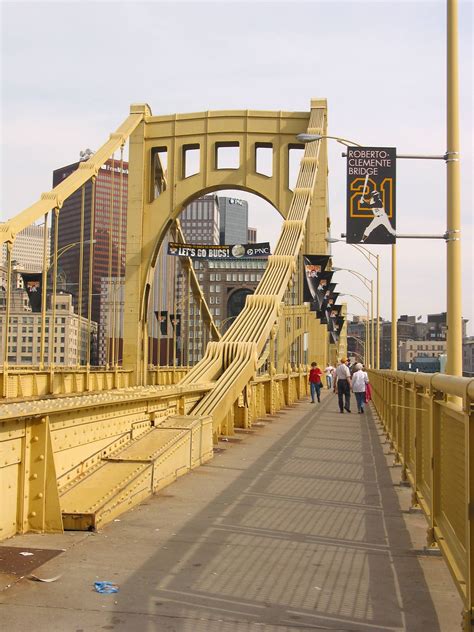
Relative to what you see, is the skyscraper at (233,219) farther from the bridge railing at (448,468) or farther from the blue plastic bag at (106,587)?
the blue plastic bag at (106,587)

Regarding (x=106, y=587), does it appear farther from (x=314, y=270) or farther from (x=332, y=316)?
(x=332, y=316)

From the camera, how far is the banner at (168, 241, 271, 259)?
35.5 m

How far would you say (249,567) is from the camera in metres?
5.96

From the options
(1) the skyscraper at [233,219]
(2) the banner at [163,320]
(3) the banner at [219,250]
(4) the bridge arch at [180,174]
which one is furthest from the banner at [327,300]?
(1) the skyscraper at [233,219]

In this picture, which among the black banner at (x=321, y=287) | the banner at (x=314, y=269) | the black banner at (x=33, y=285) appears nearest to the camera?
the black banner at (x=33, y=285)

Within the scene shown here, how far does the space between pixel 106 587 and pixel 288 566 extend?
144cm

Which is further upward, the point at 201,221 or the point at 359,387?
the point at 201,221

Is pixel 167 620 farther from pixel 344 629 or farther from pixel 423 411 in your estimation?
pixel 423 411

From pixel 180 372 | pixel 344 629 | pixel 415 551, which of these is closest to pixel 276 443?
pixel 415 551

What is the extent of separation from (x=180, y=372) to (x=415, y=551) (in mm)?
35682

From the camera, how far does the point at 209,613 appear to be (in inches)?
193

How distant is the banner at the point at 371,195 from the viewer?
12.0 meters

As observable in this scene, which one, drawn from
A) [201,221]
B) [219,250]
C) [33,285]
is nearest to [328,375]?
[219,250]

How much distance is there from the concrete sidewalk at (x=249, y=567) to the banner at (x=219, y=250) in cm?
2555
